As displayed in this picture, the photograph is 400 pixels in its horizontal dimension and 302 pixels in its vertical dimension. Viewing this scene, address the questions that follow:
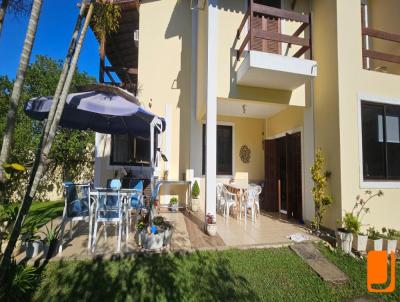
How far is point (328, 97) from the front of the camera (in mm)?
5816

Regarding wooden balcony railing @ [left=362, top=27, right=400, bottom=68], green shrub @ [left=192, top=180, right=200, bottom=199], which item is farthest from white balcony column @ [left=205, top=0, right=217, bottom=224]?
wooden balcony railing @ [left=362, top=27, right=400, bottom=68]

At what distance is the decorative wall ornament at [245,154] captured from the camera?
8.80 metres

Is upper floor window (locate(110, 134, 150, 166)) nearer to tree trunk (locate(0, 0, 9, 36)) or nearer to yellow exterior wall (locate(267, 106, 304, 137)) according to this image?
yellow exterior wall (locate(267, 106, 304, 137))

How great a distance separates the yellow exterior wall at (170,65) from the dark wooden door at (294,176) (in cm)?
342

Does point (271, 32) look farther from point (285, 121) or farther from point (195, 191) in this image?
point (195, 191)

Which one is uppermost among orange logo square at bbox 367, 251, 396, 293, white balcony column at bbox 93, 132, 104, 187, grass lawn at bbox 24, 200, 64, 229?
white balcony column at bbox 93, 132, 104, 187

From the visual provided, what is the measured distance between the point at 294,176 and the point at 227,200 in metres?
2.33

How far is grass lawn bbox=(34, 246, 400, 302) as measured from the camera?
10.0 feet

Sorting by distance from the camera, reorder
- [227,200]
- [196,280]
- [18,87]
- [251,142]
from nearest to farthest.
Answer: [18,87] < [196,280] < [227,200] < [251,142]

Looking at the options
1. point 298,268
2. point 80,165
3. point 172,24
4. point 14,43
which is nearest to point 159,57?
point 172,24

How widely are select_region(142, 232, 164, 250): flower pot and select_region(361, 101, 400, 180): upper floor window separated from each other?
5003mm

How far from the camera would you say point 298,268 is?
12.8 ft

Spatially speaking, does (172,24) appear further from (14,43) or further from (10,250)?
(10,250)

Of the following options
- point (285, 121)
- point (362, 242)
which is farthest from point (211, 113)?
point (362, 242)
